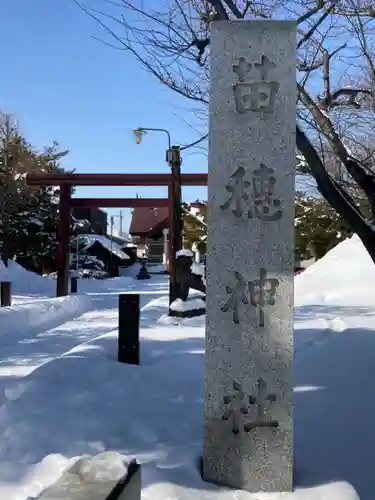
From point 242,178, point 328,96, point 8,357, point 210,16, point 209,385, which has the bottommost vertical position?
point 8,357

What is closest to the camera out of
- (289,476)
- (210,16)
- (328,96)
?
(289,476)

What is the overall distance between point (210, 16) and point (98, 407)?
Answer: 4.18 metres

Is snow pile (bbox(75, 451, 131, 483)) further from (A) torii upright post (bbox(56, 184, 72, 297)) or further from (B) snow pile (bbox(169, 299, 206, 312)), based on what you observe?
(A) torii upright post (bbox(56, 184, 72, 297))

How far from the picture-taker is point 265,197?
136 inches

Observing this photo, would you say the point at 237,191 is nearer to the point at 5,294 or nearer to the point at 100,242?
the point at 5,294

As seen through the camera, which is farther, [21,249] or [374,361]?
[21,249]

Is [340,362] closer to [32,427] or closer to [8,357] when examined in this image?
[32,427]

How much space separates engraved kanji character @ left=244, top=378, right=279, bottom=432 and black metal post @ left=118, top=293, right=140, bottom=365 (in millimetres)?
2736

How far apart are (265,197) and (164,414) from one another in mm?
2094

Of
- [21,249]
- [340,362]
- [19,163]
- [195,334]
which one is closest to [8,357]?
[195,334]

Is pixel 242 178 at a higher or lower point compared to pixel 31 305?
higher

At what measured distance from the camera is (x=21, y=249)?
88.8 feet

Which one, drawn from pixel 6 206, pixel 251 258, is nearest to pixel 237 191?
pixel 251 258

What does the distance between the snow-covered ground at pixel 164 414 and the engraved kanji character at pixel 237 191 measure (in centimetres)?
167
